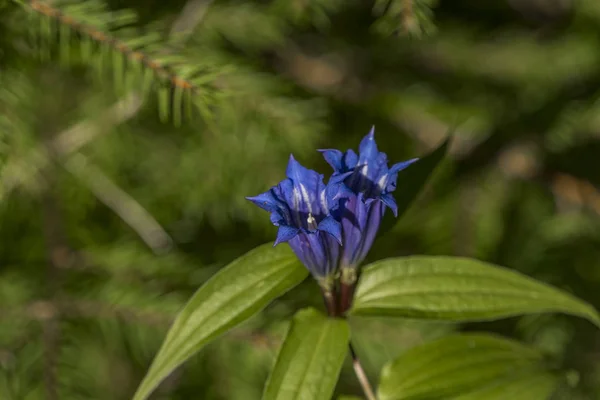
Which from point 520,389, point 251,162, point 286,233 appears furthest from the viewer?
point 251,162

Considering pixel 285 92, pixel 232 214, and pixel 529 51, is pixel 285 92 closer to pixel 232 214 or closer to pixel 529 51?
pixel 232 214

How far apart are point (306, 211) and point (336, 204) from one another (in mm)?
61

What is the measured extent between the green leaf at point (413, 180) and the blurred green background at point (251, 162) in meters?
0.02

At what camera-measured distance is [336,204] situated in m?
0.65

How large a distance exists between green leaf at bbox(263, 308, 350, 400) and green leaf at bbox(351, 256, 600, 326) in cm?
5

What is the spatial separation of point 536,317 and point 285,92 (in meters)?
0.59

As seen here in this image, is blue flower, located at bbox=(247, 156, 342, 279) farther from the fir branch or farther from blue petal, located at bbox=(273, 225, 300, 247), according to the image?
the fir branch

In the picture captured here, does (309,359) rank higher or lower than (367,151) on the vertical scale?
lower

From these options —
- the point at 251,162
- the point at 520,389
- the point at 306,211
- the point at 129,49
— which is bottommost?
the point at 520,389

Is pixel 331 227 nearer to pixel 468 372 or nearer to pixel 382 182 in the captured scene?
pixel 382 182

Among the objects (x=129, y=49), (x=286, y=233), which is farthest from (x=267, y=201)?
(x=129, y=49)

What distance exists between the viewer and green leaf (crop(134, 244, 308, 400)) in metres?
0.67

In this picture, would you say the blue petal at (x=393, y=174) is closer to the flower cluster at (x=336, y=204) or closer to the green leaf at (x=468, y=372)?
the flower cluster at (x=336, y=204)

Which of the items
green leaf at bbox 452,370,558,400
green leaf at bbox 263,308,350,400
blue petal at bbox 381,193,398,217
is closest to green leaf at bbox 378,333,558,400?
green leaf at bbox 452,370,558,400
